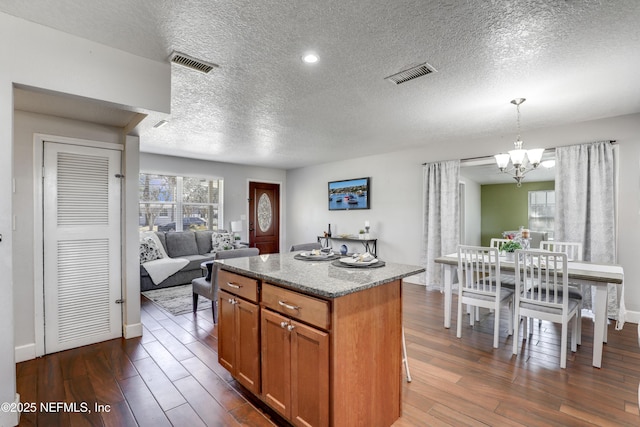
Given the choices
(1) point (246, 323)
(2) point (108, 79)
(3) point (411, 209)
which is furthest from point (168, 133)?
(3) point (411, 209)

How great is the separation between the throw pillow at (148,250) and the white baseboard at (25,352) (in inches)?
102

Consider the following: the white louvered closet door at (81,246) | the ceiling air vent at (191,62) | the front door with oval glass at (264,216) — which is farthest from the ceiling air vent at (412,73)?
the front door with oval glass at (264,216)

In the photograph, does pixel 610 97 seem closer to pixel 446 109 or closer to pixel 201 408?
pixel 446 109

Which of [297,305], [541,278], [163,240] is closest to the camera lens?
[297,305]

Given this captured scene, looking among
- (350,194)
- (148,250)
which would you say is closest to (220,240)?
(148,250)

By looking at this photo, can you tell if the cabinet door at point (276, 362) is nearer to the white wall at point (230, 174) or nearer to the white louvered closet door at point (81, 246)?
the white louvered closet door at point (81, 246)

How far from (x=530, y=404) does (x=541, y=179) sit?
795cm

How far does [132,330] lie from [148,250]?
2.52 metres

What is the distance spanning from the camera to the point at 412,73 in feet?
8.42

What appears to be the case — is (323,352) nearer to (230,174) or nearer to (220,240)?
(220,240)

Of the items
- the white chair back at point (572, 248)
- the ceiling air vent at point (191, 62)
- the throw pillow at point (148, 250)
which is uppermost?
the ceiling air vent at point (191, 62)

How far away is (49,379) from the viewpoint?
2.34 meters

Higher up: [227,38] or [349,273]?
[227,38]

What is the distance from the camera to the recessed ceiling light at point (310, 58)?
2279mm
